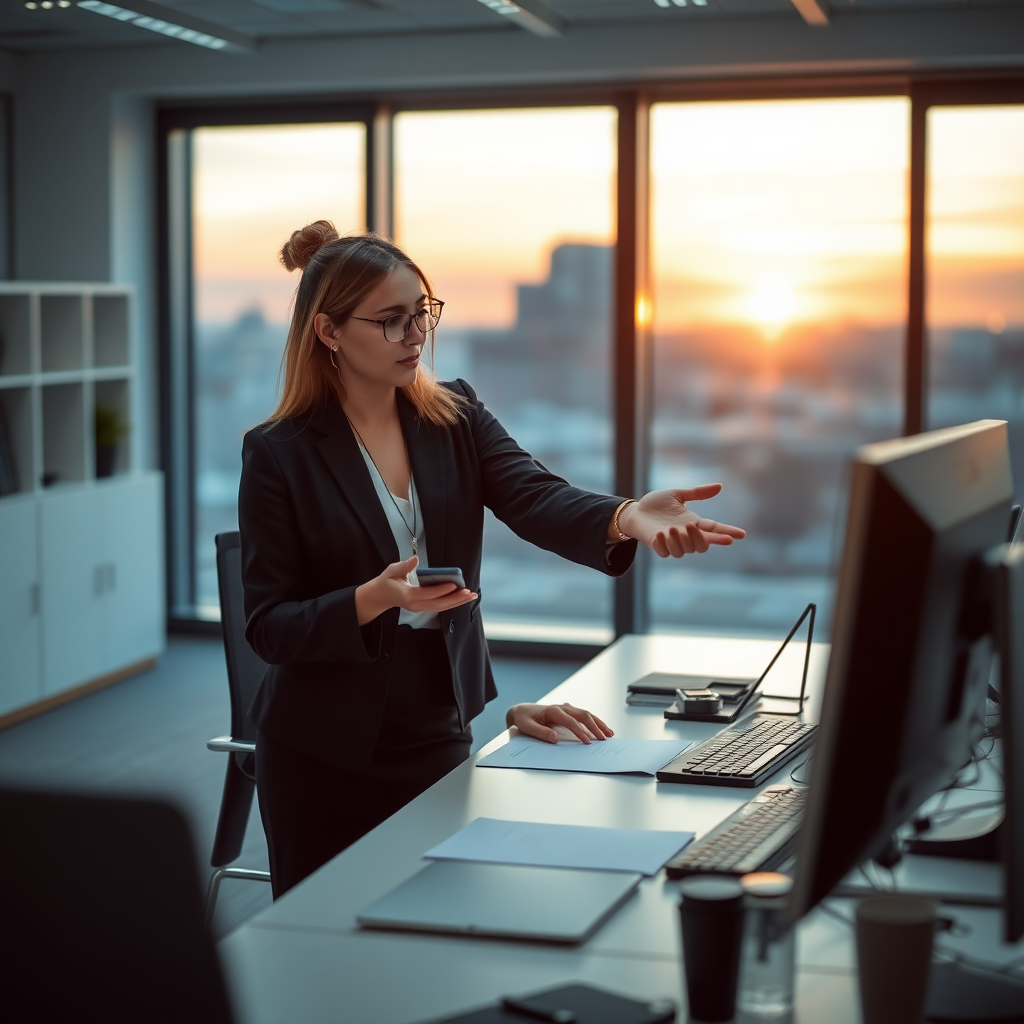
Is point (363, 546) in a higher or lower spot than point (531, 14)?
lower

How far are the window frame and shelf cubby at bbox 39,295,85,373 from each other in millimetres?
856

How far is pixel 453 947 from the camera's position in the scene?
1434mm

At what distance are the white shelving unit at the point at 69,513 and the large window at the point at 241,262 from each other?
0.57 metres

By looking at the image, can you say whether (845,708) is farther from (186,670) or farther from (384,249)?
(186,670)

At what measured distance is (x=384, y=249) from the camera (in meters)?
2.39

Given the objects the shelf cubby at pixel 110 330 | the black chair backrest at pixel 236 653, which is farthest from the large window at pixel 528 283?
the black chair backrest at pixel 236 653

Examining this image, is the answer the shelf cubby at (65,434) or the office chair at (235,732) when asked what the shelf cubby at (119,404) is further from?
the office chair at (235,732)

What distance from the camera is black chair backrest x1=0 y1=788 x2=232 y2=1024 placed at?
0.90 metres

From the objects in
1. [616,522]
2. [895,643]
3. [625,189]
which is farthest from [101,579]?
[895,643]

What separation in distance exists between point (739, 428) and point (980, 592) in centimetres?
479

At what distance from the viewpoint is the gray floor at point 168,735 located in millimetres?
4258

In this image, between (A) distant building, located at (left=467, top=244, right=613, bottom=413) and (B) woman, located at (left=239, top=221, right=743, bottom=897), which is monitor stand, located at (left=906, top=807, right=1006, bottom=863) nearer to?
(B) woman, located at (left=239, top=221, right=743, bottom=897)

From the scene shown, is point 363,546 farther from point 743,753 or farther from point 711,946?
point 711,946

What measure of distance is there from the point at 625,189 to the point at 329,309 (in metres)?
3.81
